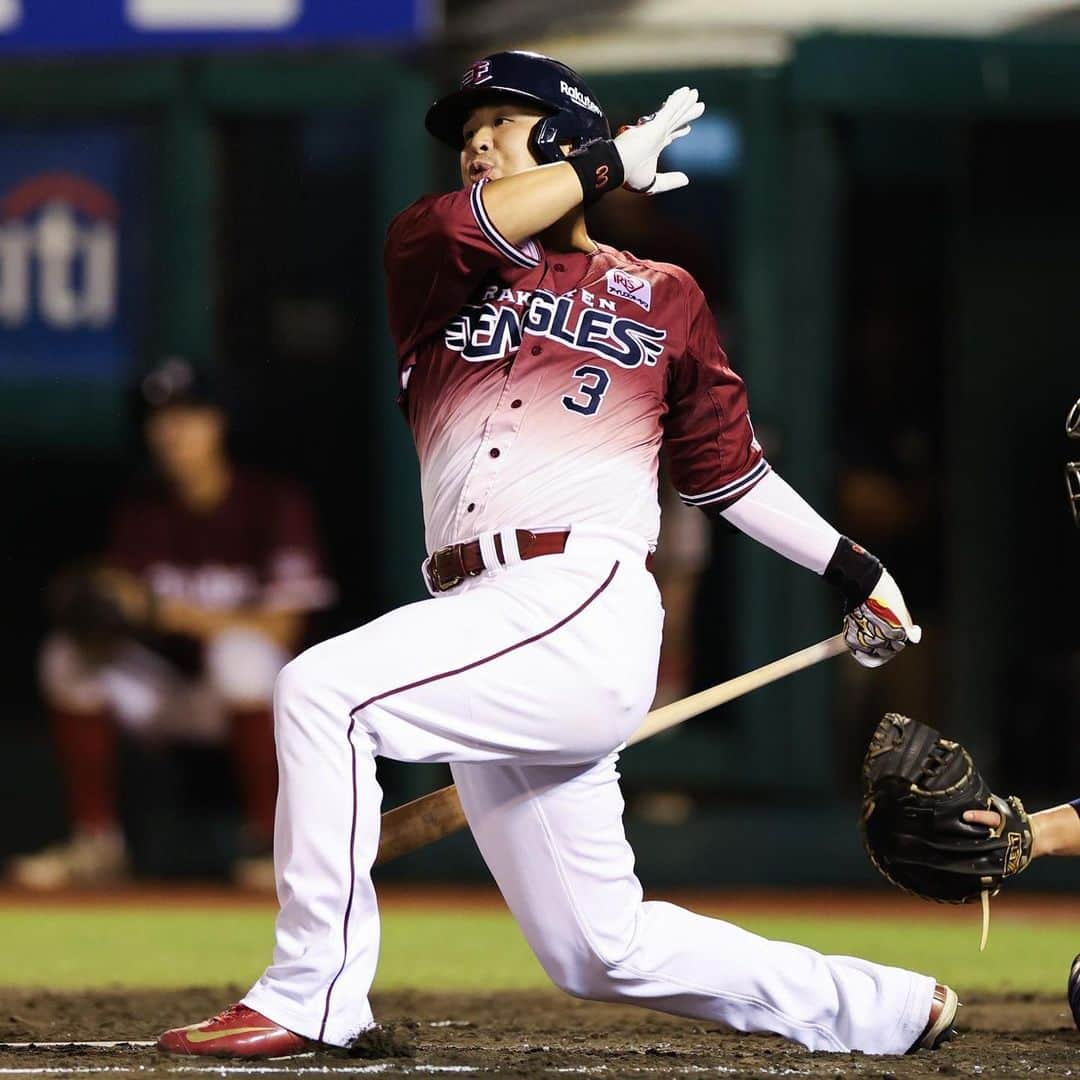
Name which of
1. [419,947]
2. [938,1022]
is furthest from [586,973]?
[419,947]

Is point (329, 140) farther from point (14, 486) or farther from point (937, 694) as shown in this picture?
point (937, 694)

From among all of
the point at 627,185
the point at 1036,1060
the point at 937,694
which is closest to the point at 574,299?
the point at 627,185

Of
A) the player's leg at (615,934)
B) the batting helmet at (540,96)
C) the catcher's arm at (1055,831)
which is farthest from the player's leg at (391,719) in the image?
the catcher's arm at (1055,831)

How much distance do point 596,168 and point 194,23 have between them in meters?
4.70

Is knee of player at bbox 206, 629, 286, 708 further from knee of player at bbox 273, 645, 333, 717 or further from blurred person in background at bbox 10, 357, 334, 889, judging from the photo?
knee of player at bbox 273, 645, 333, 717

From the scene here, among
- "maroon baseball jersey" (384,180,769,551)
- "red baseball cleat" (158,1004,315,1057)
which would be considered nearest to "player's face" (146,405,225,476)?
"maroon baseball jersey" (384,180,769,551)

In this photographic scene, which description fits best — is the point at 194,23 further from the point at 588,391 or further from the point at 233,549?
the point at 588,391

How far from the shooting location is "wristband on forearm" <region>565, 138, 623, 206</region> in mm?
3389

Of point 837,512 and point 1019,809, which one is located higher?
point 837,512

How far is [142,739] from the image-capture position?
760cm

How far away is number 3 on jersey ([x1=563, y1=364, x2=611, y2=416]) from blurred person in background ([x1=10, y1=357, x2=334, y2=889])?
406 cm

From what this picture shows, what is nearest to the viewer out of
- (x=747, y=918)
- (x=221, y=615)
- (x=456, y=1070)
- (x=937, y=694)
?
(x=456, y=1070)

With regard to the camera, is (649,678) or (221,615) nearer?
(649,678)

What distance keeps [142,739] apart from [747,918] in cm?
233
